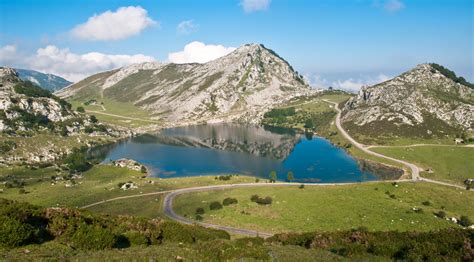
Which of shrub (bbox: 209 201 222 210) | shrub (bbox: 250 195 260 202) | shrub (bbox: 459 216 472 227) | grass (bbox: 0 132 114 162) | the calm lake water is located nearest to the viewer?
shrub (bbox: 459 216 472 227)

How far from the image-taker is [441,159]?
499 feet

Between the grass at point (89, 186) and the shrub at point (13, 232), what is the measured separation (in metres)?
56.2

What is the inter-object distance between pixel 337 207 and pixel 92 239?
67248 mm

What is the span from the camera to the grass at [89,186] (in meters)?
96.6

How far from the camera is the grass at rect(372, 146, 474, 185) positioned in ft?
435

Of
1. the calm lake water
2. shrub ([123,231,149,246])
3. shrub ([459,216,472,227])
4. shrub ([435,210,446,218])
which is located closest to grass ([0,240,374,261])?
shrub ([123,231,149,246])

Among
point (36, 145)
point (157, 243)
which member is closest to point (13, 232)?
point (157, 243)

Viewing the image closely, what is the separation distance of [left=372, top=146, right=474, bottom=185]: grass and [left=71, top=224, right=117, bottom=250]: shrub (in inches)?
5072

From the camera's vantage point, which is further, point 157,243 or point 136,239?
point 157,243

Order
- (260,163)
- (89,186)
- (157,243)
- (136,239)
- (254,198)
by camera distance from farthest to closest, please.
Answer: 1. (260,163)
2. (89,186)
3. (254,198)
4. (157,243)
5. (136,239)

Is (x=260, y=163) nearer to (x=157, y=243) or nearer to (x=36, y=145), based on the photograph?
(x=36, y=145)

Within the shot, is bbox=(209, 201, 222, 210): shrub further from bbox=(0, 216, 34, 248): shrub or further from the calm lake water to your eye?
bbox=(0, 216, 34, 248): shrub

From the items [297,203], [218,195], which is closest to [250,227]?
[297,203]

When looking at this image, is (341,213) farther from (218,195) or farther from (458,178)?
(458,178)
